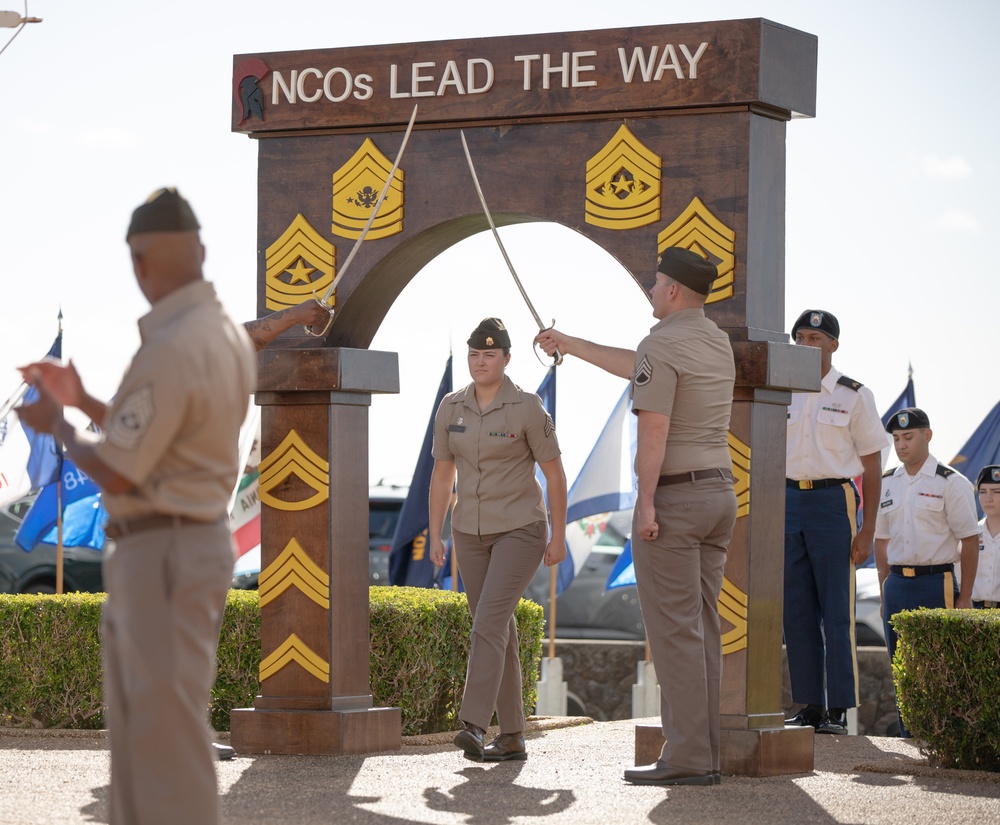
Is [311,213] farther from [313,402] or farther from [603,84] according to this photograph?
[603,84]

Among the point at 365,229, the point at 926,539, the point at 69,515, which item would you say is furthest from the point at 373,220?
the point at 69,515

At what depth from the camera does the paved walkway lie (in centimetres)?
545

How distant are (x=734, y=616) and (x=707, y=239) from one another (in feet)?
5.00

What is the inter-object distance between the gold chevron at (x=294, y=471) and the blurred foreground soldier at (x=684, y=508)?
1700 mm

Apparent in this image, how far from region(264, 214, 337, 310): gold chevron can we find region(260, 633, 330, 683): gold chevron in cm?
153

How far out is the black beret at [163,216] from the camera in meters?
3.87

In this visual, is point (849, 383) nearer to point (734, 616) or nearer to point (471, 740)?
point (734, 616)

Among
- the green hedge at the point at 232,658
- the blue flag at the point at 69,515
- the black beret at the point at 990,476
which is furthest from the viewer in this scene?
the blue flag at the point at 69,515

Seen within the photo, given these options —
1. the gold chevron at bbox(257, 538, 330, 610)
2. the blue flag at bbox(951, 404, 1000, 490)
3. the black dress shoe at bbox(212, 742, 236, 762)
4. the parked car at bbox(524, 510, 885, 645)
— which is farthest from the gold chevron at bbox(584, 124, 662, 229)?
the parked car at bbox(524, 510, 885, 645)

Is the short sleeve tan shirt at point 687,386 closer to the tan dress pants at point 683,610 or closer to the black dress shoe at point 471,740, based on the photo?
the tan dress pants at point 683,610

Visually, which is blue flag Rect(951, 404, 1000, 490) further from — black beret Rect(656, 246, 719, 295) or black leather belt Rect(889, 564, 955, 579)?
black beret Rect(656, 246, 719, 295)

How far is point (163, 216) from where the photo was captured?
3865 mm

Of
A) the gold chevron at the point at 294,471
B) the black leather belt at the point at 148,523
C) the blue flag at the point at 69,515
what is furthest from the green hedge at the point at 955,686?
the blue flag at the point at 69,515

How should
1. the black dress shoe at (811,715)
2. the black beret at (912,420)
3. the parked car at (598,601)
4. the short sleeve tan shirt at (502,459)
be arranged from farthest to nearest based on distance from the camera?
the parked car at (598,601) → the black beret at (912,420) → the black dress shoe at (811,715) → the short sleeve tan shirt at (502,459)
